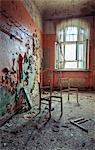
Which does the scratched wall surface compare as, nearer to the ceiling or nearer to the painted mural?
the painted mural

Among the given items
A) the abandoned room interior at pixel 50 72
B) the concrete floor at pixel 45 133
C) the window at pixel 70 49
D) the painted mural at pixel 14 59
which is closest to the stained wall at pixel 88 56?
the abandoned room interior at pixel 50 72

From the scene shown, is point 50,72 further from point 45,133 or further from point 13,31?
point 45,133

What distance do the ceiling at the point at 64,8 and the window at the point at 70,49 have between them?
0.63 metres

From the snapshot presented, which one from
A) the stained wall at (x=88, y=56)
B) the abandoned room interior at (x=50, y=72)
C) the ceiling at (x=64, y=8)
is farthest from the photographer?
the stained wall at (x=88, y=56)

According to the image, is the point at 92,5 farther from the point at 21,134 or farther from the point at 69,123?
the point at 21,134

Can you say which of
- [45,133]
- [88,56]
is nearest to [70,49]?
[88,56]

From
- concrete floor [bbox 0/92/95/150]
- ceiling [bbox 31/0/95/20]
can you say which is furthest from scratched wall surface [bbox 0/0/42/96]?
ceiling [bbox 31/0/95/20]

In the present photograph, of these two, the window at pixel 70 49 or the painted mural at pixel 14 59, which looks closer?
the painted mural at pixel 14 59

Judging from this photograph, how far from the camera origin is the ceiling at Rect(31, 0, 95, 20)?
6.54 meters

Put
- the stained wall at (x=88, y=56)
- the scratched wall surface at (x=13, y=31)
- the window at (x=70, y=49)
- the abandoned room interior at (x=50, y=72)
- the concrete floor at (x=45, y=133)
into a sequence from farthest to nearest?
the window at (x=70, y=49), the stained wall at (x=88, y=56), the scratched wall surface at (x=13, y=31), the abandoned room interior at (x=50, y=72), the concrete floor at (x=45, y=133)

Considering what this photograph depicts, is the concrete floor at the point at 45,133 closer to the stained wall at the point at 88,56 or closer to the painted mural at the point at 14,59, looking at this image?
the painted mural at the point at 14,59

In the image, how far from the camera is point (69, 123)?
3504 millimetres

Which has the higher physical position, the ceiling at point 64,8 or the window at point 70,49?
the ceiling at point 64,8

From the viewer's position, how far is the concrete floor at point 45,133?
2508mm
